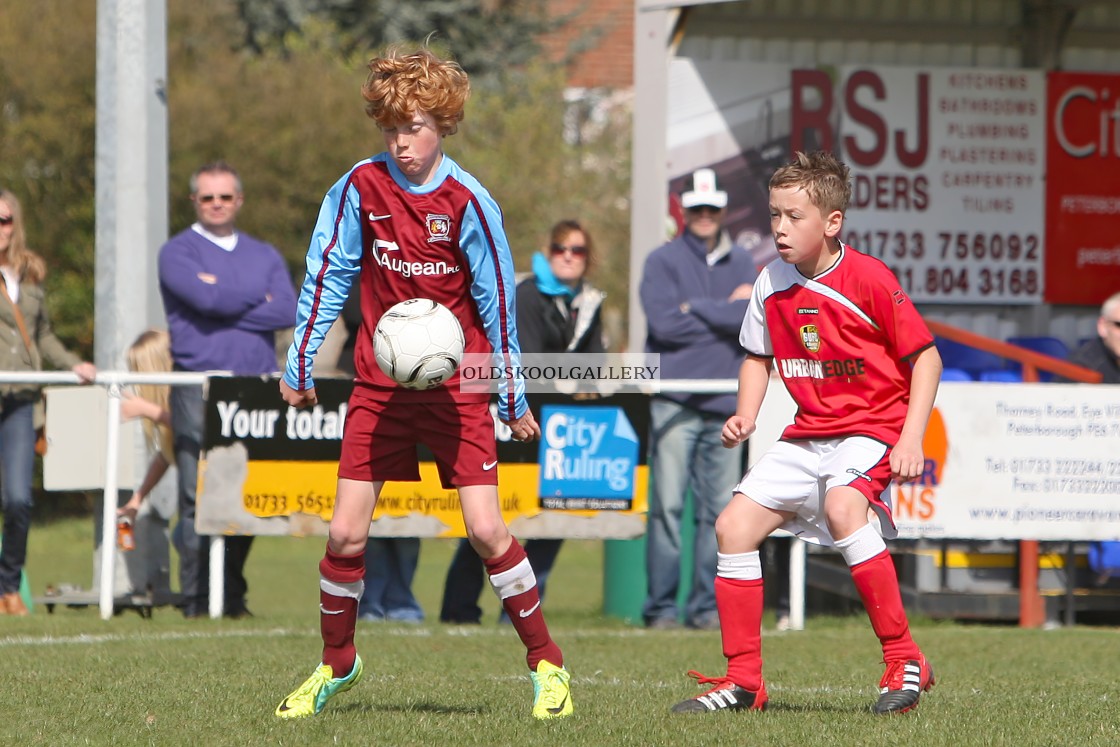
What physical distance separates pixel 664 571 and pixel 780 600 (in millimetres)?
826

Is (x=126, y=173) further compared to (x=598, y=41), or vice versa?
(x=598, y=41)

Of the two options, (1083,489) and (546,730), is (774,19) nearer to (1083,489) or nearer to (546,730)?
(1083,489)

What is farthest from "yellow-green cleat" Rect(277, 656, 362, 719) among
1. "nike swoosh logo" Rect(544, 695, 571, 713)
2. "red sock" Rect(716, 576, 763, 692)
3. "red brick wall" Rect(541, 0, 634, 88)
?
"red brick wall" Rect(541, 0, 634, 88)

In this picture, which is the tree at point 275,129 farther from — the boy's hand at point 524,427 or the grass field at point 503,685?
the boy's hand at point 524,427

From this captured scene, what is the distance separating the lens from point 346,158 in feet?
86.9

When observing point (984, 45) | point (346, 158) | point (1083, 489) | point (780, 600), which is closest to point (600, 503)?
point (780, 600)

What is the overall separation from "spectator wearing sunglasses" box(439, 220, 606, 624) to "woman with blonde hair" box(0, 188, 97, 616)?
2.29m

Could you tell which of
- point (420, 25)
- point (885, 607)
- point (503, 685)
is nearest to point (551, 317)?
point (503, 685)

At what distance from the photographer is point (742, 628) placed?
241 inches

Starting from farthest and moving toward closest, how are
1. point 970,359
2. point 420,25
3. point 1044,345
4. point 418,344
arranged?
point 420,25 → point 1044,345 → point 970,359 → point 418,344

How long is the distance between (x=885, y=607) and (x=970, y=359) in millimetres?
6301

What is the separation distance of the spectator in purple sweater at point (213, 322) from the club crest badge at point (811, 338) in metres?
4.30

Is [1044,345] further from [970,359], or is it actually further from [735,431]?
[735,431]

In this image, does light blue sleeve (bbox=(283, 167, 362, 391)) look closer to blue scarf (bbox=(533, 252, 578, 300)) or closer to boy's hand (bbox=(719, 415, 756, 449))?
boy's hand (bbox=(719, 415, 756, 449))
